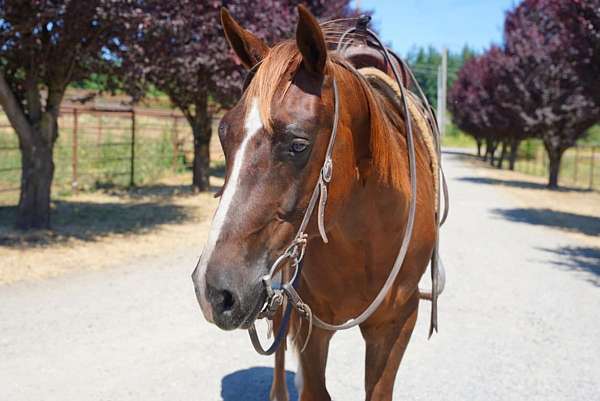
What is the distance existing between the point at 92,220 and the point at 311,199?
887 centimetres

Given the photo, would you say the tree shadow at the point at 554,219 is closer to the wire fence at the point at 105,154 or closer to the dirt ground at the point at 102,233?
the dirt ground at the point at 102,233

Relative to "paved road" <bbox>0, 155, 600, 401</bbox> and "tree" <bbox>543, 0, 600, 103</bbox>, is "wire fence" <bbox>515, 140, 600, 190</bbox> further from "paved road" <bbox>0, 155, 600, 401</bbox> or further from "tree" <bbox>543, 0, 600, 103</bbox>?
"paved road" <bbox>0, 155, 600, 401</bbox>

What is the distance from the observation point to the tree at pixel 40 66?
24.9 ft

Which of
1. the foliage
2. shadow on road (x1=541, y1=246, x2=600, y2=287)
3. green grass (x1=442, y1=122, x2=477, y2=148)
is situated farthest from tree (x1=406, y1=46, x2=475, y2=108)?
shadow on road (x1=541, y1=246, x2=600, y2=287)

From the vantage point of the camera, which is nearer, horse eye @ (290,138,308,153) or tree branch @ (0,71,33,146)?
horse eye @ (290,138,308,153)

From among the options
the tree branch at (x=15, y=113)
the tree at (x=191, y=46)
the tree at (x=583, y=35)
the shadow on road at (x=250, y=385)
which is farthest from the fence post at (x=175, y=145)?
the shadow on road at (x=250, y=385)

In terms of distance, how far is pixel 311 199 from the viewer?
1.67 meters

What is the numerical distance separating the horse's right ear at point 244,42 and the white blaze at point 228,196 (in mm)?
383

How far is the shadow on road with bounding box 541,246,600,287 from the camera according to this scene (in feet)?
23.9

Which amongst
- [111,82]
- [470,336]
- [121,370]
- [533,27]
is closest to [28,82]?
[111,82]

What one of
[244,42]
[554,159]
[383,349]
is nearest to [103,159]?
[383,349]

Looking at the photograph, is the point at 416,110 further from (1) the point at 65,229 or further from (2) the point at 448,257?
(1) the point at 65,229

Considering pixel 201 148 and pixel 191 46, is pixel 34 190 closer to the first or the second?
pixel 191 46

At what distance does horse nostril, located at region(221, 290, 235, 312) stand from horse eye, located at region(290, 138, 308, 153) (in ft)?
1.46
